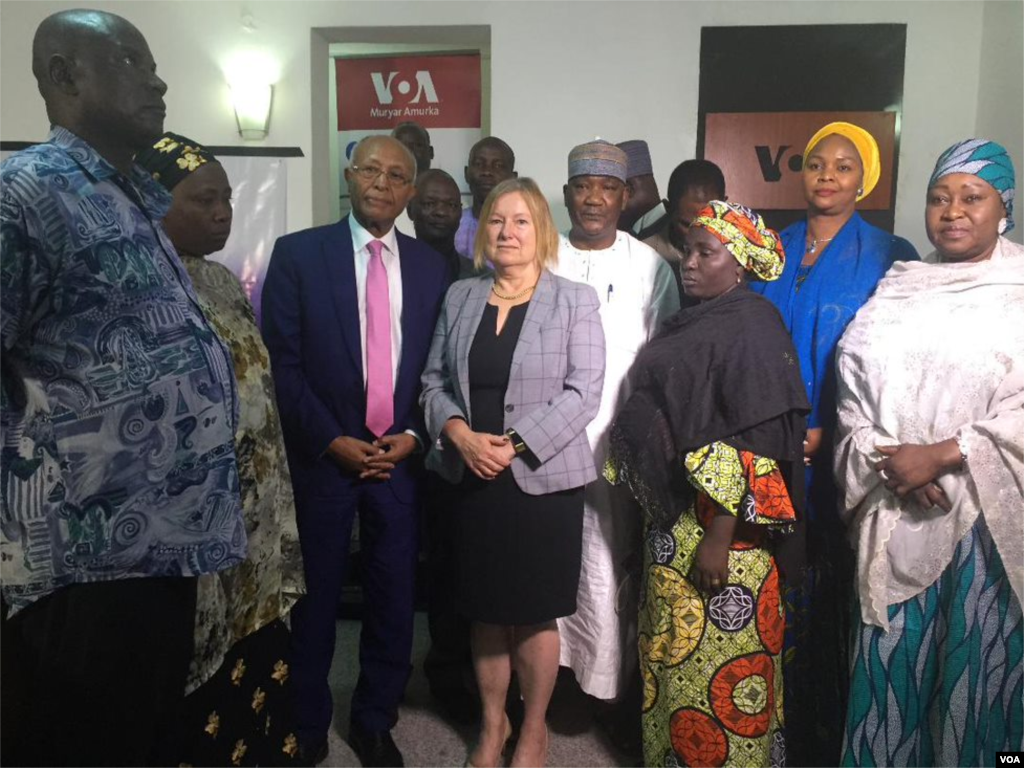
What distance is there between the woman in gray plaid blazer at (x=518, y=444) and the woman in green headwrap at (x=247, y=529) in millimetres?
468

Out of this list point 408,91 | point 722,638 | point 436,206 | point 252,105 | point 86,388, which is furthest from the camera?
point 408,91

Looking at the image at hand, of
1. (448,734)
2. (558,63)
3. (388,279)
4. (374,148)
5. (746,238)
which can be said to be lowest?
(448,734)

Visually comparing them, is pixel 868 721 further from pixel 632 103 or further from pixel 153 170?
pixel 632 103

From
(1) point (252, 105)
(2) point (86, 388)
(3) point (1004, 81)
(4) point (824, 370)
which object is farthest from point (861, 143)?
(1) point (252, 105)

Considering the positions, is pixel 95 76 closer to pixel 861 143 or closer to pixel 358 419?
pixel 358 419

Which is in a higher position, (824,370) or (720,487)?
(824,370)

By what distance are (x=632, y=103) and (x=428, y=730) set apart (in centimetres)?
318

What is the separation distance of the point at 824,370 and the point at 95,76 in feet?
6.09

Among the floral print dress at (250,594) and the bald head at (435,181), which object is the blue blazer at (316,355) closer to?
the floral print dress at (250,594)

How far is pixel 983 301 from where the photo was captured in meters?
1.85

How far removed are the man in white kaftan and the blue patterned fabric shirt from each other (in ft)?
4.42

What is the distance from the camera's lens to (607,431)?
2.39 meters

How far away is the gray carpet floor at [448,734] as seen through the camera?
93.7 inches

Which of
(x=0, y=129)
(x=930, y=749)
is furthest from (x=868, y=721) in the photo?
(x=0, y=129)
